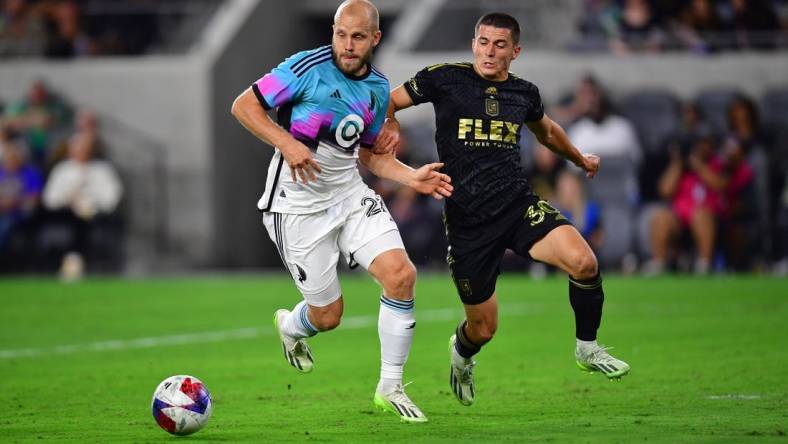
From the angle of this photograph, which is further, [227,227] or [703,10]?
[227,227]

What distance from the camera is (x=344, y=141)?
9.60 metres

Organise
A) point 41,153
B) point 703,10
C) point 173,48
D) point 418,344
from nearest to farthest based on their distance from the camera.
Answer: point 418,344 < point 703,10 < point 41,153 < point 173,48

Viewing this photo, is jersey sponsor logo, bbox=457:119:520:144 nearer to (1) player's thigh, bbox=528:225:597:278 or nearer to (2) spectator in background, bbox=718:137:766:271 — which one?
(1) player's thigh, bbox=528:225:597:278

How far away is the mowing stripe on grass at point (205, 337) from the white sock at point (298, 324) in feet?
14.5

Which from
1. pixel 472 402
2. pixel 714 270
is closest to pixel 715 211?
pixel 714 270

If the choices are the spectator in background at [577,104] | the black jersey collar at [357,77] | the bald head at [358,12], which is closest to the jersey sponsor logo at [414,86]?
the black jersey collar at [357,77]

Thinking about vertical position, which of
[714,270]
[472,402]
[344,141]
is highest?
[344,141]

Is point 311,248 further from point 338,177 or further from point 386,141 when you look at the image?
point 386,141

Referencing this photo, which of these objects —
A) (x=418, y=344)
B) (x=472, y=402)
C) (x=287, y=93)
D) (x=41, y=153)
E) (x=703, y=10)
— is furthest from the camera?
(x=41, y=153)

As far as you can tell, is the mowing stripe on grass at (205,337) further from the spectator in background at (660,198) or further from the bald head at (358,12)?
the bald head at (358,12)

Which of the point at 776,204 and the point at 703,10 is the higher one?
the point at 703,10

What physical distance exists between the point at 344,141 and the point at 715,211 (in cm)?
1365

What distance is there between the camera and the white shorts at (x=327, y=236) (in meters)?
9.65

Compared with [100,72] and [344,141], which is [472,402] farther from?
[100,72]
